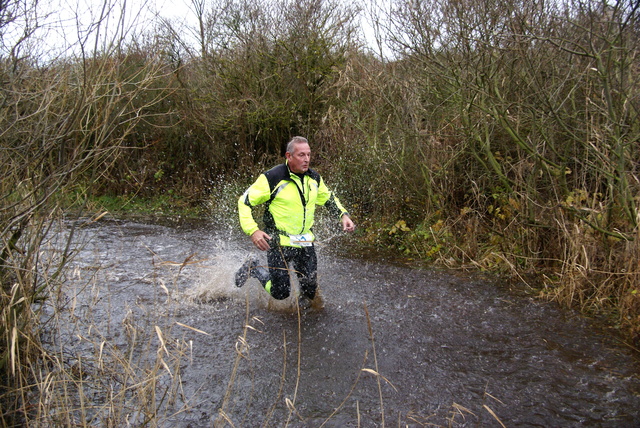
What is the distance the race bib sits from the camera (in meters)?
5.89

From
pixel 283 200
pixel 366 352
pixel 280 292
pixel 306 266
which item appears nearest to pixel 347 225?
pixel 306 266

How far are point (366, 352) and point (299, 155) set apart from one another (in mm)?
2629

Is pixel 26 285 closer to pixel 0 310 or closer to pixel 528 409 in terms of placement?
pixel 0 310

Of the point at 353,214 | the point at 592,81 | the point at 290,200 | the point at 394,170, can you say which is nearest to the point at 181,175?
the point at 353,214

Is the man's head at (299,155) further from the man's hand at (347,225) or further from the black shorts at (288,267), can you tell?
the black shorts at (288,267)

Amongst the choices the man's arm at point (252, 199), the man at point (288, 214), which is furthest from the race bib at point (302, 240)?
the man's arm at point (252, 199)

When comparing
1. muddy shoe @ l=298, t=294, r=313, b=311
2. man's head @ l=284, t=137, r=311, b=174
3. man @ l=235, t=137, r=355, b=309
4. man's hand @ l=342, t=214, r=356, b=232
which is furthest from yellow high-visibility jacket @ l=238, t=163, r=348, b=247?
muddy shoe @ l=298, t=294, r=313, b=311

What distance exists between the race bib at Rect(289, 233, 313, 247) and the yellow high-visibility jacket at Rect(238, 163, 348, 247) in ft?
0.11

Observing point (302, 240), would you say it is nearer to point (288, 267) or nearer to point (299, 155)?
point (288, 267)

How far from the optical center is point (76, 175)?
13.6ft

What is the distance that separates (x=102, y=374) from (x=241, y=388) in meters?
1.04

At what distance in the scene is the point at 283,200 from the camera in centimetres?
A: 580

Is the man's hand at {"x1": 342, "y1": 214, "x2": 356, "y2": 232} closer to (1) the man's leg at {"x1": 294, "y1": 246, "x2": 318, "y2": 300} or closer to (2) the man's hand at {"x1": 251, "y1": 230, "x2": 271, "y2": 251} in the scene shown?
(1) the man's leg at {"x1": 294, "y1": 246, "x2": 318, "y2": 300}

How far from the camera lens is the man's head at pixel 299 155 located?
5684 millimetres
